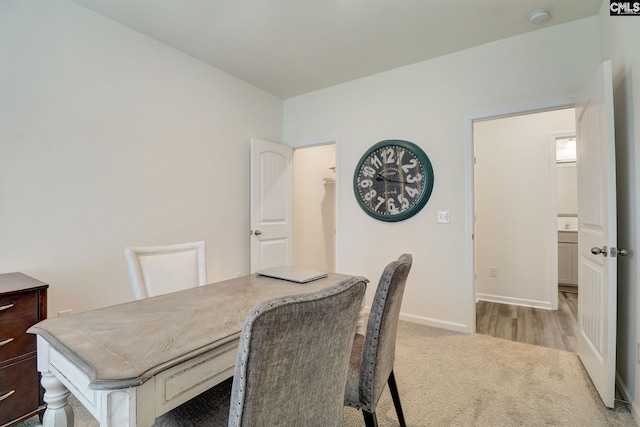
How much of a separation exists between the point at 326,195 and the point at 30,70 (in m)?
3.60

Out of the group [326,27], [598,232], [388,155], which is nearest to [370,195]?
[388,155]

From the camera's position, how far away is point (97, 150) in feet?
7.62

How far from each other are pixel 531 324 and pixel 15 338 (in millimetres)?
3974

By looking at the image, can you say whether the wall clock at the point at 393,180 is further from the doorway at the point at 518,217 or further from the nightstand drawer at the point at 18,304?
the nightstand drawer at the point at 18,304

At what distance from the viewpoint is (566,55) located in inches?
95.5

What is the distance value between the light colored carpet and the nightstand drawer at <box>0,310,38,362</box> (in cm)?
42

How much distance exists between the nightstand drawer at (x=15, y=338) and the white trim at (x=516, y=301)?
14.1 ft

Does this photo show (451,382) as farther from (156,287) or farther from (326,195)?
(326,195)

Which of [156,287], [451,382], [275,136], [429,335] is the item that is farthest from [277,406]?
[275,136]

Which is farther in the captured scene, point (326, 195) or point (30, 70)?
point (326, 195)

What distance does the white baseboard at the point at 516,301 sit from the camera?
3582 millimetres

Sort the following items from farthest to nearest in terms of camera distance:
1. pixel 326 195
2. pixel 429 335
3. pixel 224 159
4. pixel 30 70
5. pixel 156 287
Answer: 1. pixel 326 195
2. pixel 224 159
3. pixel 429 335
4. pixel 30 70
5. pixel 156 287

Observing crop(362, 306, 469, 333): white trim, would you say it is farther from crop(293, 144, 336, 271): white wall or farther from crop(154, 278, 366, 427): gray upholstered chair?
crop(154, 278, 366, 427): gray upholstered chair

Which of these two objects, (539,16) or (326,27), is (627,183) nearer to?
(539,16)
